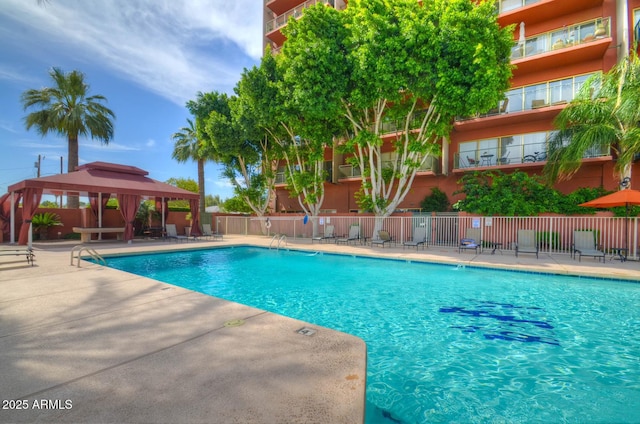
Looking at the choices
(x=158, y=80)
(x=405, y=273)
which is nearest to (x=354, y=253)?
(x=405, y=273)

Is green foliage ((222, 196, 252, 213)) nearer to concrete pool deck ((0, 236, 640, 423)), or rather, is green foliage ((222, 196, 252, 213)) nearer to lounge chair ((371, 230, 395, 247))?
lounge chair ((371, 230, 395, 247))

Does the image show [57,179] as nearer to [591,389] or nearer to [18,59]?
[18,59]

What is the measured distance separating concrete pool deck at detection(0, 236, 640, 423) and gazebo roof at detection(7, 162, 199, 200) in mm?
10990

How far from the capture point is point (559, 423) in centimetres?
255

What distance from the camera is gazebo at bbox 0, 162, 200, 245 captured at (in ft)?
40.6

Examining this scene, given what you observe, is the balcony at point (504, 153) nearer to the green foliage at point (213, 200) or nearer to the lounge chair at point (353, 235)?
the lounge chair at point (353, 235)

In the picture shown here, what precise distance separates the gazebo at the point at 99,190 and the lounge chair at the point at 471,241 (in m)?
14.9

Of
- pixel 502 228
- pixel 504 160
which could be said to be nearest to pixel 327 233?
pixel 502 228

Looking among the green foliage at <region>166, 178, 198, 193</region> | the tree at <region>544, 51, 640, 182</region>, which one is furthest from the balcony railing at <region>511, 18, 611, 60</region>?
the green foliage at <region>166, 178, 198, 193</region>

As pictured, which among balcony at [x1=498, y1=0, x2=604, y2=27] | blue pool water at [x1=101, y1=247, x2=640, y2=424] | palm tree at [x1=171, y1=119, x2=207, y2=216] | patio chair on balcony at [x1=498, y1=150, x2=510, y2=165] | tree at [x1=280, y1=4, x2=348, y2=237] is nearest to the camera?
blue pool water at [x1=101, y1=247, x2=640, y2=424]

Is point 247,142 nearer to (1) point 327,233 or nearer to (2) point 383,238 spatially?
(1) point 327,233

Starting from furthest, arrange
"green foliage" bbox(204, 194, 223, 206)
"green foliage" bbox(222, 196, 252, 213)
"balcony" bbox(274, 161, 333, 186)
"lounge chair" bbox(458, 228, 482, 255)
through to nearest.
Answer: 1. "green foliage" bbox(204, 194, 223, 206)
2. "balcony" bbox(274, 161, 333, 186)
3. "green foliage" bbox(222, 196, 252, 213)
4. "lounge chair" bbox(458, 228, 482, 255)

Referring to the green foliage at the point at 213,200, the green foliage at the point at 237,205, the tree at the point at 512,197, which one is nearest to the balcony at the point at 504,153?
the tree at the point at 512,197

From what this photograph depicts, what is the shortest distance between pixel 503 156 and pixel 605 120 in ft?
16.7
